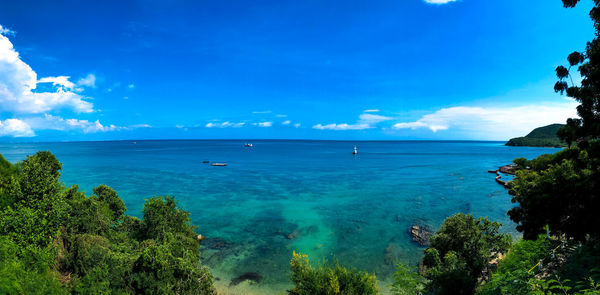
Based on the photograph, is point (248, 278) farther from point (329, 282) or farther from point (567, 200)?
point (567, 200)

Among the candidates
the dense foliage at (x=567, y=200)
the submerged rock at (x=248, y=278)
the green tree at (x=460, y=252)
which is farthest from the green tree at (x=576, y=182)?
the submerged rock at (x=248, y=278)

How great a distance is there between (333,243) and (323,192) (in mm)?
26335

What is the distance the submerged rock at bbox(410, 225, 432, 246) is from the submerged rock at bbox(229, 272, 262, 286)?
687 inches

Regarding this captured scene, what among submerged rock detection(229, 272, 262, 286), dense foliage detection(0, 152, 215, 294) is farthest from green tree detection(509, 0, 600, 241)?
submerged rock detection(229, 272, 262, 286)

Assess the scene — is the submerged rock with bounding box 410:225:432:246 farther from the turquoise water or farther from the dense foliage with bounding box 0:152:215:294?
the dense foliage with bounding box 0:152:215:294

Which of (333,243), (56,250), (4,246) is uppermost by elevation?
(4,246)

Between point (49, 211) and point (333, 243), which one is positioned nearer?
point (49, 211)

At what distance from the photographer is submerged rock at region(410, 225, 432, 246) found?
26.8m

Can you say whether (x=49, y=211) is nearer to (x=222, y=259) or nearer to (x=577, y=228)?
(x=222, y=259)

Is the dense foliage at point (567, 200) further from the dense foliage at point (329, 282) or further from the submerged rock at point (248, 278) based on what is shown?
the submerged rock at point (248, 278)

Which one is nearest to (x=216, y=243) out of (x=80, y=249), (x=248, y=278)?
(x=248, y=278)

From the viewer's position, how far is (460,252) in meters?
17.2

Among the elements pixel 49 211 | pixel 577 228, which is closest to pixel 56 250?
pixel 49 211

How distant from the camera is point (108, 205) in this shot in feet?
79.1
